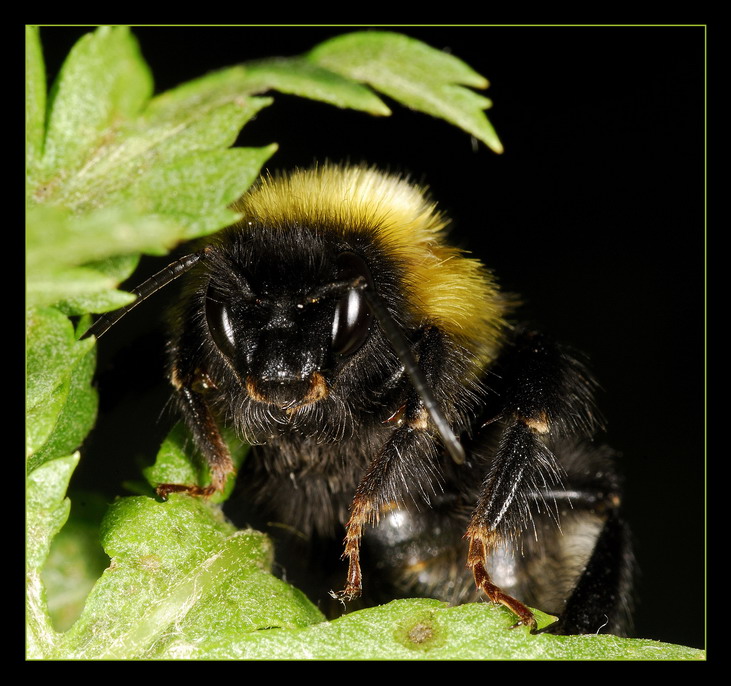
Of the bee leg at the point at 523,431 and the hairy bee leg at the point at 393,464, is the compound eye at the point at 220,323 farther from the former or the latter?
the bee leg at the point at 523,431

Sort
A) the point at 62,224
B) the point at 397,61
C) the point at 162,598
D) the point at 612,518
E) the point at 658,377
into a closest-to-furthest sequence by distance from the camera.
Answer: the point at 62,224, the point at 397,61, the point at 162,598, the point at 612,518, the point at 658,377

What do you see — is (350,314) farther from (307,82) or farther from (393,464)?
(307,82)

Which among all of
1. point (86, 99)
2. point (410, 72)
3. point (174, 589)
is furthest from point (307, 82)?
point (174, 589)

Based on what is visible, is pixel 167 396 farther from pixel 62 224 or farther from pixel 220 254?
pixel 62 224

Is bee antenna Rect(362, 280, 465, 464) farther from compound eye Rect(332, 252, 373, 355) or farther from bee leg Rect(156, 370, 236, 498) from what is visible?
bee leg Rect(156, 370, 236, 498)

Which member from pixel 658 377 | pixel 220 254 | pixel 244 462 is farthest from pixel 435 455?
pixel 658 377

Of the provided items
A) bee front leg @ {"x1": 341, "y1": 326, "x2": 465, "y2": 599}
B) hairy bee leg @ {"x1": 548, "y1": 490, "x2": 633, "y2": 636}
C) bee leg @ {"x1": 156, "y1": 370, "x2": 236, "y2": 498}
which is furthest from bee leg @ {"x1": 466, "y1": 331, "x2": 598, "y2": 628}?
bee leg @ {"x1": 156, "y1": 370, "x2": 236, "y2": 498}

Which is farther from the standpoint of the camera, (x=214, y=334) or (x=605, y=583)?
(x=605, y=583)
